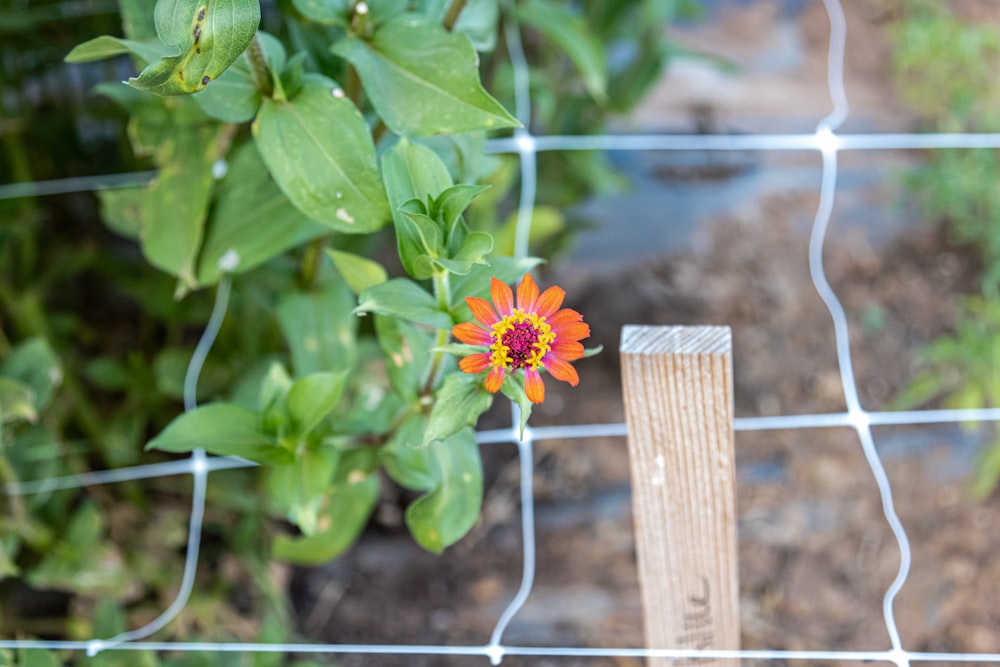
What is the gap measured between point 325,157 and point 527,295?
29cm

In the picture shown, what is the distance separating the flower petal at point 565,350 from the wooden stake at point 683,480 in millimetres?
82

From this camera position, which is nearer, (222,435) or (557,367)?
(557,367)

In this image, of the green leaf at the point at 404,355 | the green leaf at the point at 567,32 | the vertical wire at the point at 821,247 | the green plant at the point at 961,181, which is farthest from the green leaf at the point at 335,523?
the green plant at the point at 961,181

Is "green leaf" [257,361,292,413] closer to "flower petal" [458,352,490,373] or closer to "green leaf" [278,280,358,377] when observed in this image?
"green leaf" [278,280,358,377]

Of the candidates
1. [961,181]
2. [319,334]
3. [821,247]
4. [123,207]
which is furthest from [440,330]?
[961,181]

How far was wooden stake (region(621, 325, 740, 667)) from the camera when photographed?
68cm

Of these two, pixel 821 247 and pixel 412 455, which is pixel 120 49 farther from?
pixel 821 247

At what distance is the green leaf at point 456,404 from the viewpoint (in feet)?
2.19

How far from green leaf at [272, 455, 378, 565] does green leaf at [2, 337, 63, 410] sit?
350 mm

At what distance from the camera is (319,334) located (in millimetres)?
1057

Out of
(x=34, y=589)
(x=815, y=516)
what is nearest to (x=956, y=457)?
(x=815, y=516)

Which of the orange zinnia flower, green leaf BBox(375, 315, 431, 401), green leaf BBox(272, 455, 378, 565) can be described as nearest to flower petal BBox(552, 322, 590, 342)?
the orange zinnia flower

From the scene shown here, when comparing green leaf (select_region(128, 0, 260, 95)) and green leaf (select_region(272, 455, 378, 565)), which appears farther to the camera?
green leaf (select_region(272, 455, 378, 565))

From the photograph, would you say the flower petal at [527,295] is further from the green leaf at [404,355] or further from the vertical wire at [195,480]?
the vertical wire at [195,480]
